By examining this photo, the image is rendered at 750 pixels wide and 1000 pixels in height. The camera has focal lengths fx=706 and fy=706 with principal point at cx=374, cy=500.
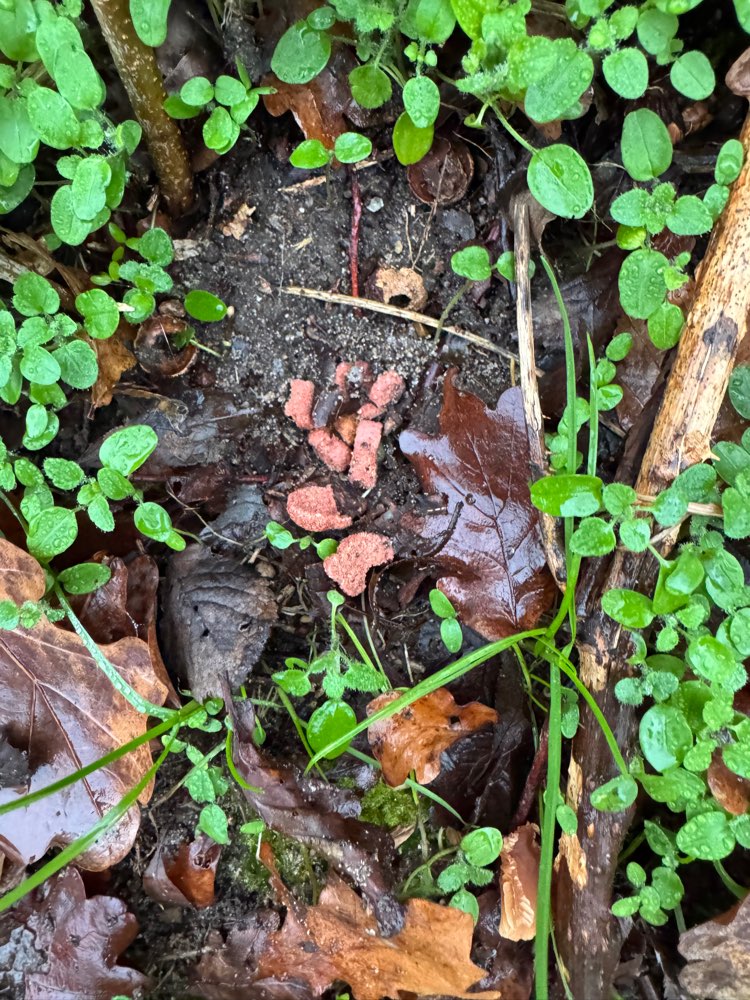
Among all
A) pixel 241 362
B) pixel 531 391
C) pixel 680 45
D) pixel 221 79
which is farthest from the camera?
pixel 241 362

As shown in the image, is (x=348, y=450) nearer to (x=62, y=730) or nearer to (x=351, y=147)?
(x=351, y=147)

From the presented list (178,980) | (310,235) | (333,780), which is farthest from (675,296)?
(178,980)

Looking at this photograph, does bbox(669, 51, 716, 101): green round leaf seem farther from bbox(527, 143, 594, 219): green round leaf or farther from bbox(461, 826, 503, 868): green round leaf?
bbox(461, 826, 503, 868): green round leaf

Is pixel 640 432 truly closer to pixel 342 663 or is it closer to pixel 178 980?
pixel 342 663

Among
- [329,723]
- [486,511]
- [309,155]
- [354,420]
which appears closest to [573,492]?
[486,511]

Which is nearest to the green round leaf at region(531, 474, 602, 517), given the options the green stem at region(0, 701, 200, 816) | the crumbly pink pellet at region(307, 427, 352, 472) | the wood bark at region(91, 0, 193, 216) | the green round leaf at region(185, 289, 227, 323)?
the crumbly pink pellet at region(307, 427, 352, 472)
